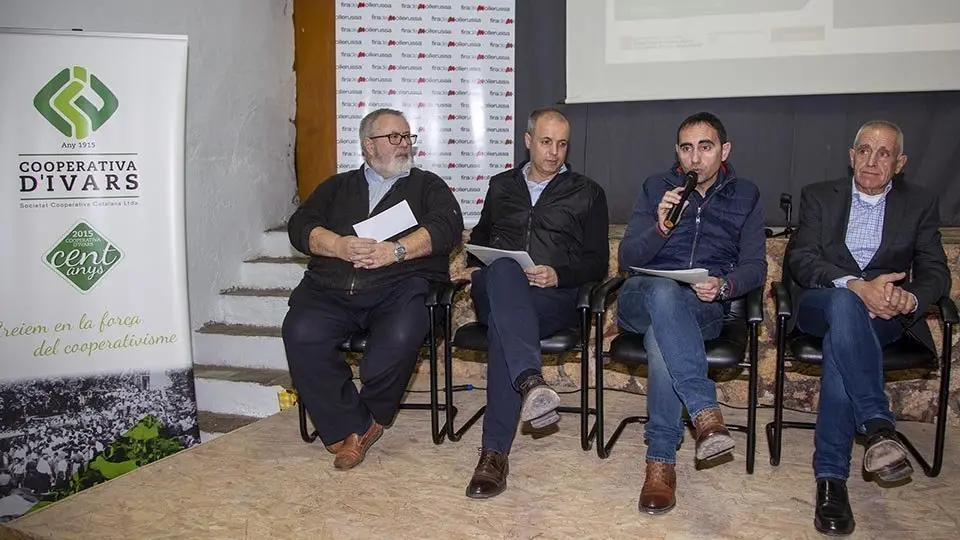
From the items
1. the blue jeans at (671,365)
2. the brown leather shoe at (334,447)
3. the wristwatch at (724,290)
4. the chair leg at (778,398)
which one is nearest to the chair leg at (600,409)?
the blue jeans at (671,365)

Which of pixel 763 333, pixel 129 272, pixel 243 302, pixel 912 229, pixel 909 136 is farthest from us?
pixel 243 302

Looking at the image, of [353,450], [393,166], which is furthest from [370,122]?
[353,450]

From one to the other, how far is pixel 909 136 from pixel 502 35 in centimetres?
215

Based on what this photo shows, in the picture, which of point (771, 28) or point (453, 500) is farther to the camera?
point (771, 28)

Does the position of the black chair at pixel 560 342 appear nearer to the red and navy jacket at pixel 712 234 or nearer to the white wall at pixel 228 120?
the red and navy jacket at pixel 712 234

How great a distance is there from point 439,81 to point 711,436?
2919 millimetres

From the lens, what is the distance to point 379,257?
2.58 meters

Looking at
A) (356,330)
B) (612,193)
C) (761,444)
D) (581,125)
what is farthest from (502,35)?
(761,444)

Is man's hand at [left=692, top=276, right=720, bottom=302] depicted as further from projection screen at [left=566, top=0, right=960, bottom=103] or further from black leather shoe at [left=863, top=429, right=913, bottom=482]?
projection screen at [left=566, top=0, right=960, bottom=103]

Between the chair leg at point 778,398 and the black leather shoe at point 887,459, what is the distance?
348 mm

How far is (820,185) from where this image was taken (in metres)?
2.49

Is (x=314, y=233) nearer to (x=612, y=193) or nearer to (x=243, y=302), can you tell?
(x=243, y=302)

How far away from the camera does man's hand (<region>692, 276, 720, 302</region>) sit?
2279 millimetres

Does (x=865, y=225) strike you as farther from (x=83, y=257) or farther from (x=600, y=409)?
(x=83, y=257)
